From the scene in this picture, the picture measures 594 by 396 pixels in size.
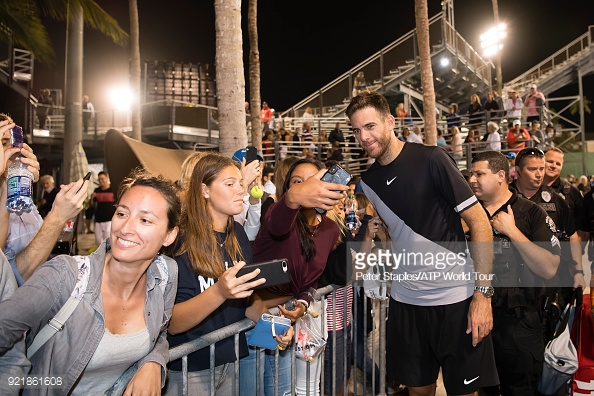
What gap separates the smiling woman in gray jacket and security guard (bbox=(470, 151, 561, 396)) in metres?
2.96

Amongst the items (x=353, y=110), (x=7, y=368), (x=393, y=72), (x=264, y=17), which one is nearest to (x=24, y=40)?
(x=353, y=110)

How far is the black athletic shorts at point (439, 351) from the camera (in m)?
3.47

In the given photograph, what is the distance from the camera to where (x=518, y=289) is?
4.14 meters

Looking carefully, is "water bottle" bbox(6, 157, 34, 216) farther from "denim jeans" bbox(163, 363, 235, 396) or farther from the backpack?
"denim jeans" bbox(163, 363, 235, 396)

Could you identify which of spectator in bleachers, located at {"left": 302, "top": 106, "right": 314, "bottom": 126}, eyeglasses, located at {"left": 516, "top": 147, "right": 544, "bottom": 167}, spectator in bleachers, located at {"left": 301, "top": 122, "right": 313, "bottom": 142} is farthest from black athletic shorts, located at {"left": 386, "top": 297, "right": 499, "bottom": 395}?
spectator in bleachers, located at {"left": 302, "top": 106, "right": 314, "bottom": 126}

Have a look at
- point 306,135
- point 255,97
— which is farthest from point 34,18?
point 306,135

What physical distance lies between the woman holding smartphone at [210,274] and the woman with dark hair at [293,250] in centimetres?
22

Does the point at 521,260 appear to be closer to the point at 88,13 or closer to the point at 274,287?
the point at 274,287

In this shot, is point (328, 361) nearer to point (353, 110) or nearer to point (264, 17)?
point (353, 110)

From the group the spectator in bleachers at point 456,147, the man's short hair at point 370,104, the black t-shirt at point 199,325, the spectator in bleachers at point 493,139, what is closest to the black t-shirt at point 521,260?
the man's short hair at point 370,104

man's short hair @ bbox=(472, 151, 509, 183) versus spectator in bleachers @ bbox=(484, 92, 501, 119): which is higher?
spectator in bleachers @ bbox=(484, 92, 501, 119)

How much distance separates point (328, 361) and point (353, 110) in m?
2.19

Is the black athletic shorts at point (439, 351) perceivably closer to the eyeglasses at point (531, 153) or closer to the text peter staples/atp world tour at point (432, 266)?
the text peter staples/atp world tour at point (432, 266)

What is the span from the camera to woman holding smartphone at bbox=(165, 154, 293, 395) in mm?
2689
